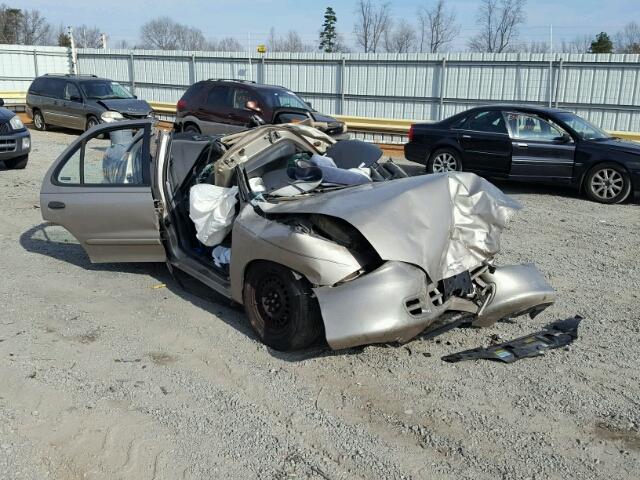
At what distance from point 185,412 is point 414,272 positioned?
1655mm

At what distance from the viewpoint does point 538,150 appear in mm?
10750

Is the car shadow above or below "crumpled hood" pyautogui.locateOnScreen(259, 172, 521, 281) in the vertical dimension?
below

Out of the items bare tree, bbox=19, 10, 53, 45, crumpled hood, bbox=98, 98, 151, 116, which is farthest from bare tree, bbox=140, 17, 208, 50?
crumpled hood, bbox=98, 98, 151, 116

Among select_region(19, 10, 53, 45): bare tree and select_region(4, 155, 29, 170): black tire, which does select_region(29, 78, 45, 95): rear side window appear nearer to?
select_region(4, 155, 29, 170): black tire

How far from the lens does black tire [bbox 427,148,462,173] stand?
38.5 ft

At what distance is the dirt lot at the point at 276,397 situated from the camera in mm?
3252

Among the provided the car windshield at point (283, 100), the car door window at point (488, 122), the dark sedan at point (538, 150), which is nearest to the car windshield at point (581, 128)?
the dark sedan at point (538, 150)

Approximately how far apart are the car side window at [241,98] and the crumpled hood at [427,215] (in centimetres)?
1049

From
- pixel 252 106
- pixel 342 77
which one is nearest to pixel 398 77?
pixel 342 77

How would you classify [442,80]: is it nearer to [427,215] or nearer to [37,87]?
[37,87]

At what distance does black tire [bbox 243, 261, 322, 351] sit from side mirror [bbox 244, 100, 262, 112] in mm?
10333

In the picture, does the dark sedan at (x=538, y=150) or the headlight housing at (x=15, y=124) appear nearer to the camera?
the dark sedan at (x=538, y=150)

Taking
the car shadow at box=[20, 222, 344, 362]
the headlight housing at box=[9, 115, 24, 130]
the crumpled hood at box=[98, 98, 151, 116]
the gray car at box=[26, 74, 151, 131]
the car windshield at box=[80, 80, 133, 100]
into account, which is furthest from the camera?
the car windshield at box=[80, 80, 133, 100]

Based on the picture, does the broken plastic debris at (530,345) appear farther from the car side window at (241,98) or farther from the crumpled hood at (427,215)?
the car side window at (241,98)
